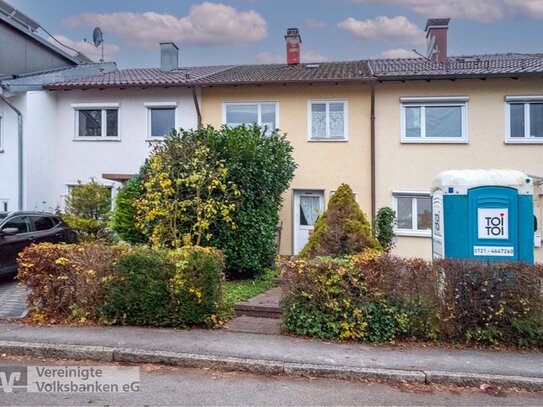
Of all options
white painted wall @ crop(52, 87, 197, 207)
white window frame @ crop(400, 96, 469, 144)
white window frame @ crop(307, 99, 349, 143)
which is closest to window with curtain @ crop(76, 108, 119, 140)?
white painted wall @ crop(52, 87, 197, 207)

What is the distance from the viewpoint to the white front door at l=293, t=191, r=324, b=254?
13.9 m

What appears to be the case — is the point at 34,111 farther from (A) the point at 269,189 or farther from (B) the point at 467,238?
(B) the point at 467,238

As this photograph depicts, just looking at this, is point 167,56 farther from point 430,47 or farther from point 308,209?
point 430,47

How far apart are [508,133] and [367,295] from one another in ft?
30.6

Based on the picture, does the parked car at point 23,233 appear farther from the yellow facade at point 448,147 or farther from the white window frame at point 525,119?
the white window frame at point 525,119

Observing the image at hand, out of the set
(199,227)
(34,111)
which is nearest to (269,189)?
(199,227)

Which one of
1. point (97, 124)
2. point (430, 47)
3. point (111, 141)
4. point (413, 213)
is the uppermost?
point (430, 47)

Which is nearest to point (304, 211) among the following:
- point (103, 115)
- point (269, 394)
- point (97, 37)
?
point (103, 115)

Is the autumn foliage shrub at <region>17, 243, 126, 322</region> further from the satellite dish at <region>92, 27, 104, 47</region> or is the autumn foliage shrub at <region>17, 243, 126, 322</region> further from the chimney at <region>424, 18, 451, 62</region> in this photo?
the satellite dish at <region>92, 27, 104, 47</region>

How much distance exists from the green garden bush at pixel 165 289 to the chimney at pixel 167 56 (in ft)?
44.6

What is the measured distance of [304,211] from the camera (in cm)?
1409

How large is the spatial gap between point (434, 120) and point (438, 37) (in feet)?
17.3

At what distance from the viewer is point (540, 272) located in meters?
5.86

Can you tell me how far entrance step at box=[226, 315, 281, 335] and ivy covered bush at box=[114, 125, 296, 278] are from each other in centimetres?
240
